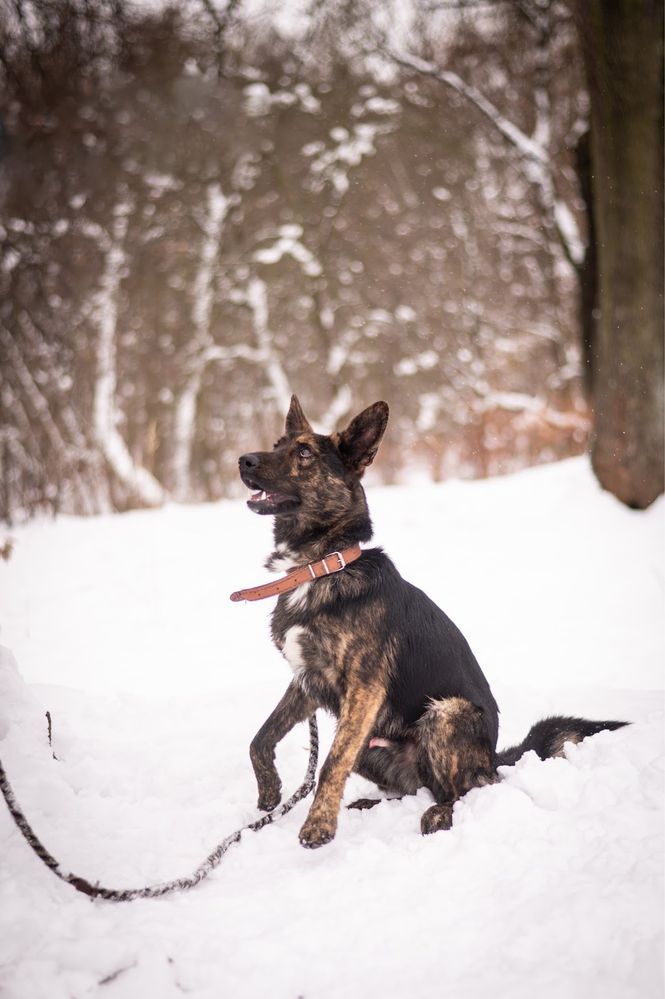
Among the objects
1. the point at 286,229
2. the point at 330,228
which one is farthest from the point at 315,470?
the point at 330,228

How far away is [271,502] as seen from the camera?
3.12 meters

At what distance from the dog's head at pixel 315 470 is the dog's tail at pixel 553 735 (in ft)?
4.78

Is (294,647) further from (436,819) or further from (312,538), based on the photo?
(436,819)

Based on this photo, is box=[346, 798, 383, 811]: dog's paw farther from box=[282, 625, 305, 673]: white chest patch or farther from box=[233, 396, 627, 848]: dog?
box=[282, 625, 305, 673]: white chest patch

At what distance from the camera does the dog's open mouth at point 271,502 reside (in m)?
3.10

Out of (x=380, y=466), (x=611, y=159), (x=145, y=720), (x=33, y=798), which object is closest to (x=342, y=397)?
(x=380, y=466)

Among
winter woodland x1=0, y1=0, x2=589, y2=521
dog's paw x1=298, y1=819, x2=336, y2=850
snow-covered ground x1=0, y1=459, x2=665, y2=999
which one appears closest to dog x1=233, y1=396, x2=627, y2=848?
dog's paw x1=298, y1=819, x2=336, y2=850

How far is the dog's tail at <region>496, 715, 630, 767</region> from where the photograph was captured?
118 inches

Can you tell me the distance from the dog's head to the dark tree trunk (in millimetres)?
4939

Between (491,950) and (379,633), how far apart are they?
1.27 meters

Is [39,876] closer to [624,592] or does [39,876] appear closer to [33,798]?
[33,798]

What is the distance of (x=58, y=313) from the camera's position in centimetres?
1141

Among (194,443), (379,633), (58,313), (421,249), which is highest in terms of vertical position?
(421,249)

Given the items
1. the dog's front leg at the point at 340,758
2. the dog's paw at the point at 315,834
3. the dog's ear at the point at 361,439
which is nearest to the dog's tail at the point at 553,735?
the dog's front leg at the point at 340,758
